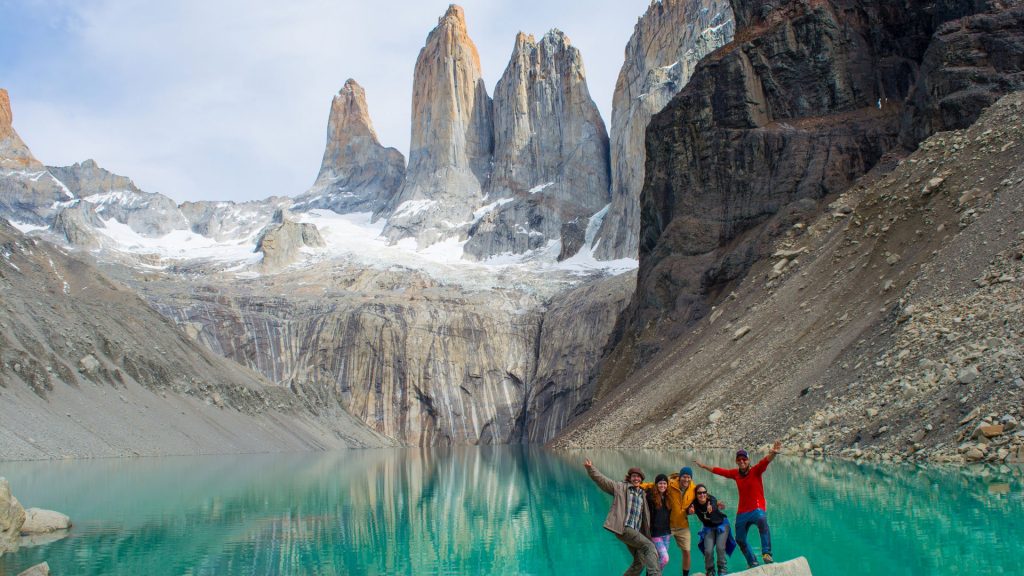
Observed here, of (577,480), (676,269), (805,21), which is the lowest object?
(577,480)

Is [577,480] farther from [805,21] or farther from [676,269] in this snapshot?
[805,21]

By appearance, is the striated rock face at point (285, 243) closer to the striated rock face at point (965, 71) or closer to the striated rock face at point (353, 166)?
the striated rock face at point (353, 166)

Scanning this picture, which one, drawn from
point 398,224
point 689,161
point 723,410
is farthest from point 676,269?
point 398,224

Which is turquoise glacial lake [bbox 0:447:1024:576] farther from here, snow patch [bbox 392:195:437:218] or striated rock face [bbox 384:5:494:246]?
snow patch [bbox 392:195:437:218]

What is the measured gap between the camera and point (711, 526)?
1093cm

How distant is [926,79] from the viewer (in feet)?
152

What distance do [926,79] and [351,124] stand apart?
512ft

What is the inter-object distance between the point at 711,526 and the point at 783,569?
1.91m

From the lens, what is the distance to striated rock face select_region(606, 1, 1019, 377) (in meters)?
51.0

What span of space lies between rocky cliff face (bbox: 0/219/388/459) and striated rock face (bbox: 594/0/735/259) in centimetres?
4872

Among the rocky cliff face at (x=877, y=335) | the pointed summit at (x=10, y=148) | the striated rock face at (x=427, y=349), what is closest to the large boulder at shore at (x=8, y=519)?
the rocky cliff face at (x=877, y=335)

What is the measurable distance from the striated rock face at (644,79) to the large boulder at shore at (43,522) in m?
95.7

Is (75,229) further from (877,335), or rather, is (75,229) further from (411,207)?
(877,335)

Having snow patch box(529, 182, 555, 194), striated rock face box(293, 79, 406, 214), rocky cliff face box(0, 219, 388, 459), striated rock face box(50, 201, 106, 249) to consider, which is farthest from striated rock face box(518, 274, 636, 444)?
striated rock face box(50, 201, 106, 249)
